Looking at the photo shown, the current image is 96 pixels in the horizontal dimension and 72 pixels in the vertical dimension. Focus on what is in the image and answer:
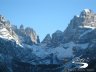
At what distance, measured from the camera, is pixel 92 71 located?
10594 cm

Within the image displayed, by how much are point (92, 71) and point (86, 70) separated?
7.51 feet

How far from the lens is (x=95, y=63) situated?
114312 millimetres

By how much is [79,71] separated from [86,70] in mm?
2083

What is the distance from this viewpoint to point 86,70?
10762 cm

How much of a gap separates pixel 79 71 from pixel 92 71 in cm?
416

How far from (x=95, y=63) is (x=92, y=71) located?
8756 millimetres

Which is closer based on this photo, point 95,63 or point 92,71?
point 92,71

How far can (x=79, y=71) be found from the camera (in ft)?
355

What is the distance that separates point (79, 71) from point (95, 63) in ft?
27.8
